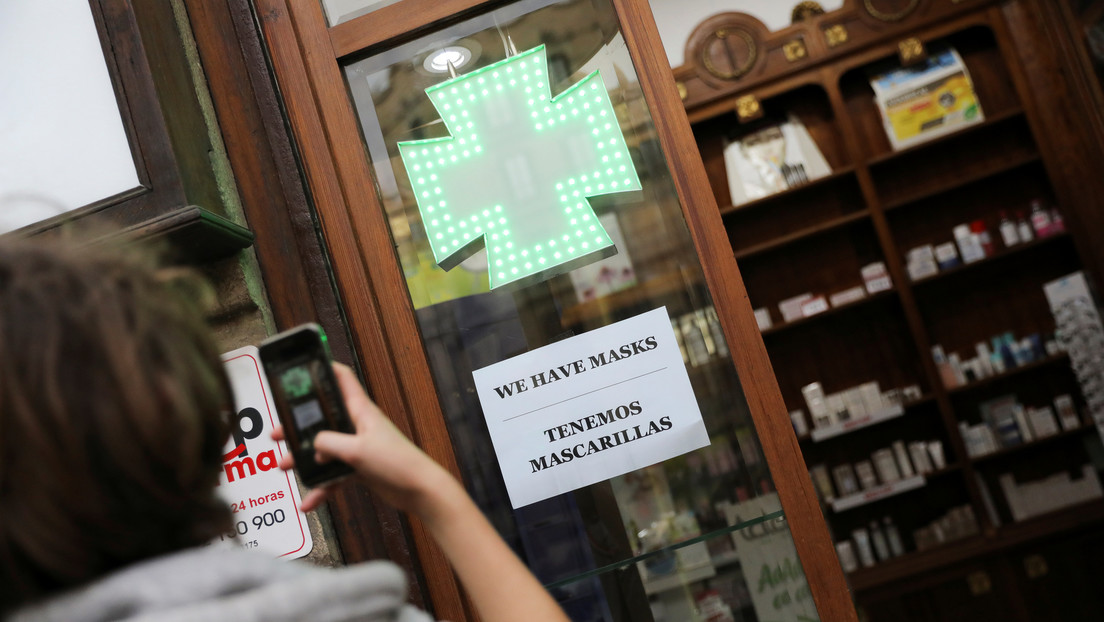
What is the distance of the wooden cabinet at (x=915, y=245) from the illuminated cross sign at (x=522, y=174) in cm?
283

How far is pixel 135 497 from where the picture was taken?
618 mm

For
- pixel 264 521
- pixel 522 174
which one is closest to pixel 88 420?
pixel 264 521

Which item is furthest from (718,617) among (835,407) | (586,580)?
(835,407)

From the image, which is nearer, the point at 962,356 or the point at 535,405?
the point at 535,405

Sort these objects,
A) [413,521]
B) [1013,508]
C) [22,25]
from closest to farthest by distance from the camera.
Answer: [22,25], [413,521], [1013,508]

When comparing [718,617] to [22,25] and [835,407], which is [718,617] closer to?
[22,25]

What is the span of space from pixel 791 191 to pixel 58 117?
3.44 meters

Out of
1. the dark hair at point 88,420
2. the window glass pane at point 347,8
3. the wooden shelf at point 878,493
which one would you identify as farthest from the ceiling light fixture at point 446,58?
the wooden shelf at point 878,493

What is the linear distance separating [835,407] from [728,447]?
2.94 meters

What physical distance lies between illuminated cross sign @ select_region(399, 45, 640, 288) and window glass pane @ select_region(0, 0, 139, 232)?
0.48 metres

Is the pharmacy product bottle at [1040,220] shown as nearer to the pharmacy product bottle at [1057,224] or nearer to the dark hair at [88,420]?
the pharmacy product bottle at [1057,224]

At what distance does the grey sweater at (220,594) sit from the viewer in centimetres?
58

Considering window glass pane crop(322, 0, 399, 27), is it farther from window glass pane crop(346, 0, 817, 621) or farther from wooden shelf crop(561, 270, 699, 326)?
wooden shelf crop(561, 270, 699, 326)

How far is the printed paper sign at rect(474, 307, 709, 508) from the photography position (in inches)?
54.4
